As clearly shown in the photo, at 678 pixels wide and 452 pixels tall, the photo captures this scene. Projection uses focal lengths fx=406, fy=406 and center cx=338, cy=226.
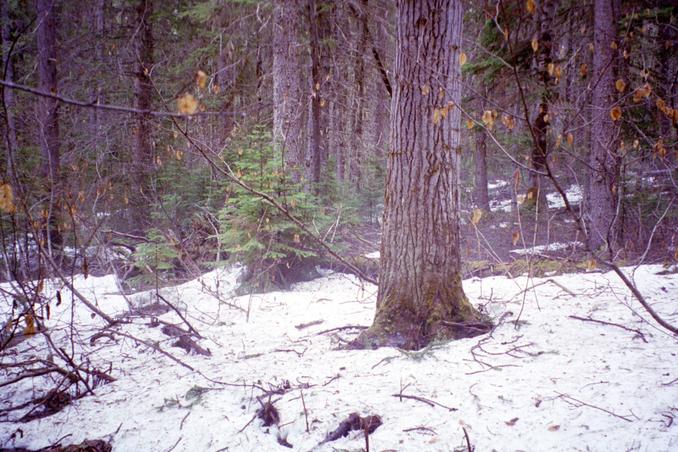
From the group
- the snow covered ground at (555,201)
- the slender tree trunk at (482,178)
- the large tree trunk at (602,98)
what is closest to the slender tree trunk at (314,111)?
the large tree trunk at (602,98)

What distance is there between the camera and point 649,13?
7793 millimetres

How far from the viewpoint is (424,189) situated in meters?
3.66

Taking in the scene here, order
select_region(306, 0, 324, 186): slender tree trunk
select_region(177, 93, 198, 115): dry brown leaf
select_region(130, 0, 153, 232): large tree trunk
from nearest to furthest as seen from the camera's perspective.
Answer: select_region(177, 93, 198, 115): dry brown leaf, select_region(306, 0, 324, 186): slender tree trunk, select_region(130, 0, 153, 232): large tree trunk

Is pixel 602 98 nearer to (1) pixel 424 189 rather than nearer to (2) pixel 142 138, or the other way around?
(1) pixel 424 189

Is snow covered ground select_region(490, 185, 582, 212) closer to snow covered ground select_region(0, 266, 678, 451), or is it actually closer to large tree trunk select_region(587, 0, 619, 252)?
large tree trunk select_region(587, 0, 619, 252)

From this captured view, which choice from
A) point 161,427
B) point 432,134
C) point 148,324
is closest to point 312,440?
point 161,427

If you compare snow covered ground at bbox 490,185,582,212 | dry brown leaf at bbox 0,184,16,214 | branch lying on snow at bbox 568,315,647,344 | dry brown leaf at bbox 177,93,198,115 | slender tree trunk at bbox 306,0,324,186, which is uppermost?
slender tree trunk at bbox 306,0,324,186

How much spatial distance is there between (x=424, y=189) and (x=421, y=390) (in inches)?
67.2

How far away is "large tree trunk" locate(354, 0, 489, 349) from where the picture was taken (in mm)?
3625

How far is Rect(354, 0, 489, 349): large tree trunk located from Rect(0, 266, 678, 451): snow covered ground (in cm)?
32

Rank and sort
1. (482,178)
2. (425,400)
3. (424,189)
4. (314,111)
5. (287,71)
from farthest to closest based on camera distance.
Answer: (482,178)
(314,111)
(287,71)
(424,189)
(425,400)

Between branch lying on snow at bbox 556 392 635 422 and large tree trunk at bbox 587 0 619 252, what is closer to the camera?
branch lying on snow at bbox 556 392 635 422

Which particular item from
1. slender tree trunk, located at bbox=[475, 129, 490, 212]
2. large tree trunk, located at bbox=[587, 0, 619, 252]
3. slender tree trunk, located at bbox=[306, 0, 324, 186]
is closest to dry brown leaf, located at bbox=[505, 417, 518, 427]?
slender tree trunk, located at bbox=[306, 0, 324, 186]

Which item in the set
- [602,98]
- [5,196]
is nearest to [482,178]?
[602,98]
